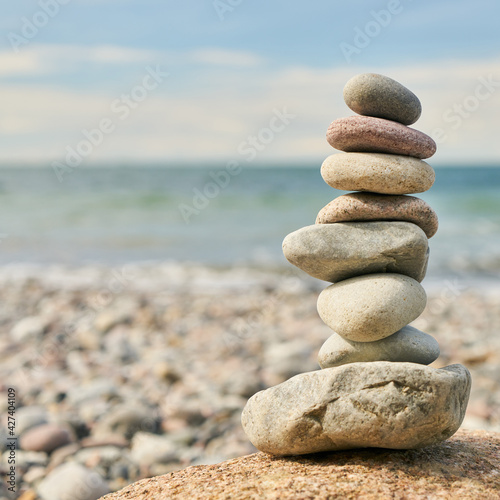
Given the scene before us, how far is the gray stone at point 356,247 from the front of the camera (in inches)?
121

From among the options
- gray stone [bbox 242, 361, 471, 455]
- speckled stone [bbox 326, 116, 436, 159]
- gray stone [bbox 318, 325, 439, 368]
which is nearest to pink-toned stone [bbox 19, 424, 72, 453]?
gray stone [bbox 242, 361, 471, 455]

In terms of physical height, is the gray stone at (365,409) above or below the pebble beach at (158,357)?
below

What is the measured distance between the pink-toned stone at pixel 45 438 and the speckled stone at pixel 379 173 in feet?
10.4

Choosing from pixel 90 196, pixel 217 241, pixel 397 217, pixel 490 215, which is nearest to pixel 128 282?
pixel 217 241

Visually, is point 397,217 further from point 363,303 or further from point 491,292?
point 491,292

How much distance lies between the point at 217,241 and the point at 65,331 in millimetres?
7348

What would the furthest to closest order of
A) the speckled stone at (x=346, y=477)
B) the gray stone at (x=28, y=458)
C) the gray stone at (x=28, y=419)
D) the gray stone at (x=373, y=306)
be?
the gray stone at (x=28, y=419) < the gray stone at (x=28, y=458) < the gray stone at (x=373, y=306) < the speckled stone at (x=346, y=477)

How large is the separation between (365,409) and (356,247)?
2.79 feet

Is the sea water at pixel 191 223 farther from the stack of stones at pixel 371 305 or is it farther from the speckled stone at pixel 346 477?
the speckled stone at pixel 346 477

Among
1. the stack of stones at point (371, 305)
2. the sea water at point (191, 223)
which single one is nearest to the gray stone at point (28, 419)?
the stack of stones at point (371, 305)

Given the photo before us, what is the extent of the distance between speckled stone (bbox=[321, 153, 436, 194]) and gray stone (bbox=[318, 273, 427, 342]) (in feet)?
1.59

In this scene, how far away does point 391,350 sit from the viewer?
3.07 meters

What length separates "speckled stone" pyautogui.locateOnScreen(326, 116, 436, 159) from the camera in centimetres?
309

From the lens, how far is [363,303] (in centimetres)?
296
